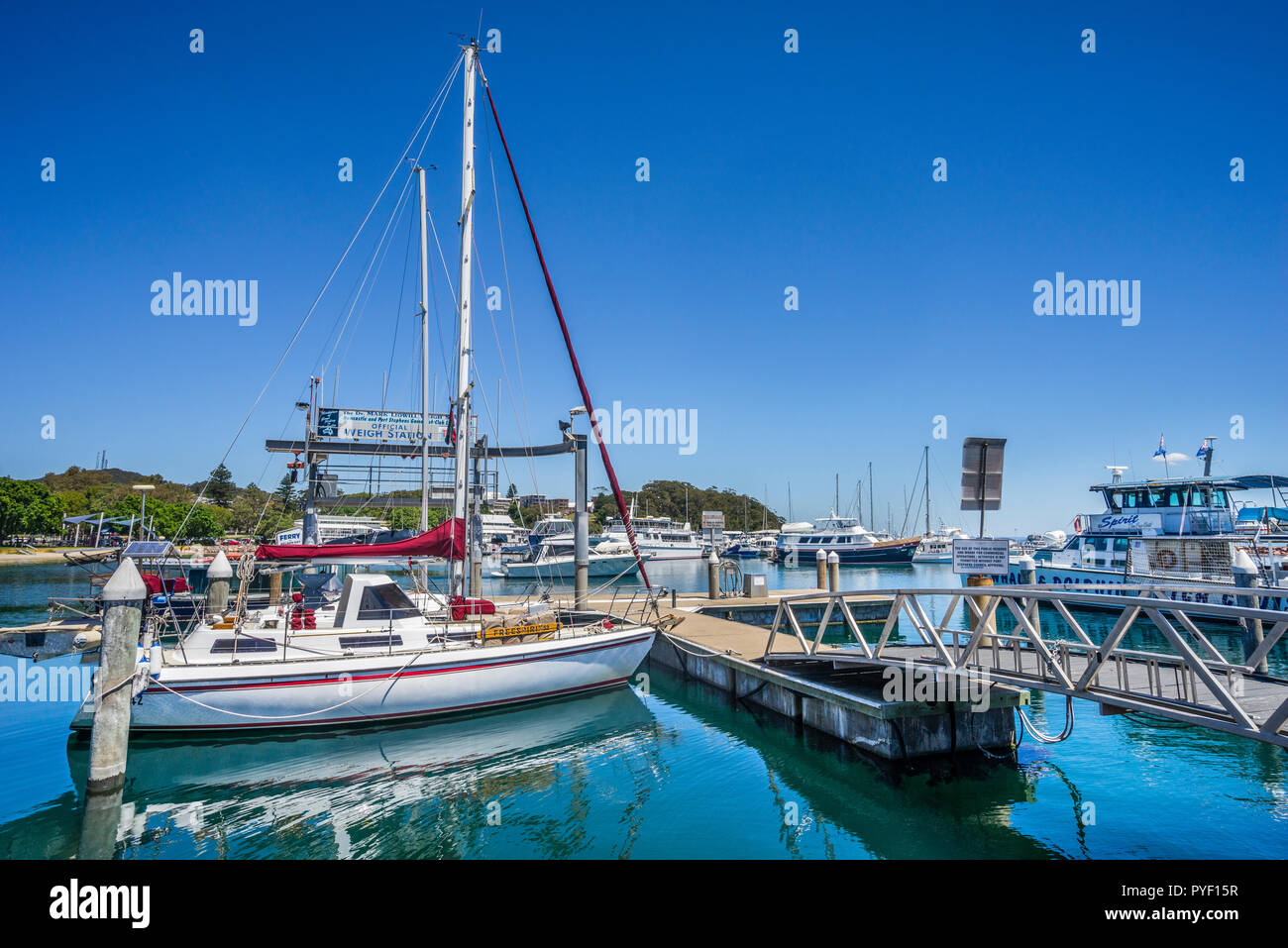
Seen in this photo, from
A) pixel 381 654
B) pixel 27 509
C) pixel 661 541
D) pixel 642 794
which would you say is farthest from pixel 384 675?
pixel 27 509

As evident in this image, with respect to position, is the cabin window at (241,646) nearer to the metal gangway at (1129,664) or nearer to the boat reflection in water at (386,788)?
the boat reflection in water at (386,788)

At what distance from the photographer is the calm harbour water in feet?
32.0

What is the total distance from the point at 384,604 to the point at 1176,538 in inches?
1289

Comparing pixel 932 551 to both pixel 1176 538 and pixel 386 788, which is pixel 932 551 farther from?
pixel 386 788

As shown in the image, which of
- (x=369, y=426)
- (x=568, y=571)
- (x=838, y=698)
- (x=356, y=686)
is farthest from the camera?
(x=568, y=571)

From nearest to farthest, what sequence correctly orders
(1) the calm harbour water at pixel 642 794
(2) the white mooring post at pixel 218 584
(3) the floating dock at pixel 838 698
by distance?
(1) the calm harbour water at pixel 642 794 → (3) the floating dock at pixel 838 698 → (2) the white mooring post at pixel 218 584

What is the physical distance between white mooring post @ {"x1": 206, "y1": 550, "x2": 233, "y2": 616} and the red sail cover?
14.9 feet

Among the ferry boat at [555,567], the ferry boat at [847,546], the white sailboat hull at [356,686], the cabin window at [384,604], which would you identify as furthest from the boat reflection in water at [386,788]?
the ferry boat at [847,546]

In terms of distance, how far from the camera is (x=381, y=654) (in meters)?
15.1

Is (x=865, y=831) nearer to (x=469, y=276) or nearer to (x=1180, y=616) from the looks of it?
(x=1180, y=616)

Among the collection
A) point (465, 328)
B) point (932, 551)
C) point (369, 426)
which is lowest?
point (932, 551)

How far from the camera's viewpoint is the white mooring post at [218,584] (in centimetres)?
2038

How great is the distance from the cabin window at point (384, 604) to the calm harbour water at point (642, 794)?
2.60 m
